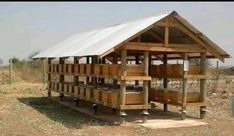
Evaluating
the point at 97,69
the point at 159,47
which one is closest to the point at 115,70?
the point at 97,69

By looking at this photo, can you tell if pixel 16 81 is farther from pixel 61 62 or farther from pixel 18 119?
pixel 18 119

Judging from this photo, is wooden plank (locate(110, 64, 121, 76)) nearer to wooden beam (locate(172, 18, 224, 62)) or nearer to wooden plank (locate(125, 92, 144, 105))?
wooden plank (locate(125, 92, 144, 105))

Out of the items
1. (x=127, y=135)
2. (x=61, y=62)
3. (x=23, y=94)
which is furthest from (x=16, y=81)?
(x=127, y=135)

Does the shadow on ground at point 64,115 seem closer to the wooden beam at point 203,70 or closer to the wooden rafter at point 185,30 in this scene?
the wooden beam at point 203,70

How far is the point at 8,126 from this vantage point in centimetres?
1489

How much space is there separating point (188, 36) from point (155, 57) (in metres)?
5.45

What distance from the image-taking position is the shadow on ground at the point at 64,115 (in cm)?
1533

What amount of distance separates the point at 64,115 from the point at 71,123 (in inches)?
89.3

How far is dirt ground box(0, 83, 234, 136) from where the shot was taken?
1367 cm

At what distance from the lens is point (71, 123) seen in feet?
50.9

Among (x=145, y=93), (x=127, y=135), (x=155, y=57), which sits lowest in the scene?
(x=127, y=135)

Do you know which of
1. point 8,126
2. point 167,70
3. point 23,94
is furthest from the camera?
point 23,94

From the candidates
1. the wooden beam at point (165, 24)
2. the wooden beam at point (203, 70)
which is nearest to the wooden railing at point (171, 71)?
the wooden beam at point (203, 70)

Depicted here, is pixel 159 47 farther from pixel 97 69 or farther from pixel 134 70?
pixel 97 69
